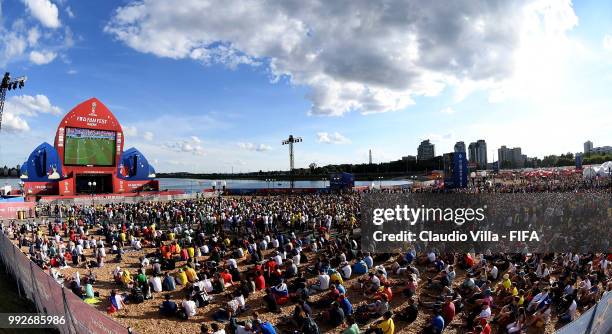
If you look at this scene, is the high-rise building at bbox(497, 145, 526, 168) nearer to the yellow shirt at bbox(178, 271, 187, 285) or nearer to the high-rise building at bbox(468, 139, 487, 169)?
the high-rise building at bbox(468, 139, 487, 169)

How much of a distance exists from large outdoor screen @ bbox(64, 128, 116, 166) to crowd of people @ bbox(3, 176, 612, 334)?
87.1 ft

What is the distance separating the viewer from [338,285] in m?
10.5

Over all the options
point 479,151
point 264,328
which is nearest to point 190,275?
point 264,328

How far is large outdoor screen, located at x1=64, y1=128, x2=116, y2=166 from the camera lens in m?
41.5

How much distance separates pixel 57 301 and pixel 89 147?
41.4 metres

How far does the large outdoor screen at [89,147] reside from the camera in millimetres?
41531

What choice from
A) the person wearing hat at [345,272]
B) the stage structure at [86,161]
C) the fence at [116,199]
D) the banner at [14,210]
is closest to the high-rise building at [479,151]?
the fence at [116,199]

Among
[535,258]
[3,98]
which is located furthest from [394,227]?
[3,98]

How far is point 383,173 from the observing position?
5074 inches

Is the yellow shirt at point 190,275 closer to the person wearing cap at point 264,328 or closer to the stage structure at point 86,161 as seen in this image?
the person wearing cap at point 264,328

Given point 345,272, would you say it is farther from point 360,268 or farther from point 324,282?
point 324,282

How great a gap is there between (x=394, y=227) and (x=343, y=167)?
12846cm

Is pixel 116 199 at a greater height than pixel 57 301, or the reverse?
pixel 116 199

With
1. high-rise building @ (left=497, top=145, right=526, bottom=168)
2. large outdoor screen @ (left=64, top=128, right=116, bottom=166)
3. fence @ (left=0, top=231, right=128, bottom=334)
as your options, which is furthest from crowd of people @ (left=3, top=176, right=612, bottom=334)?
high-rise building @ (left=497, top=145, right=526, bottom=168)
